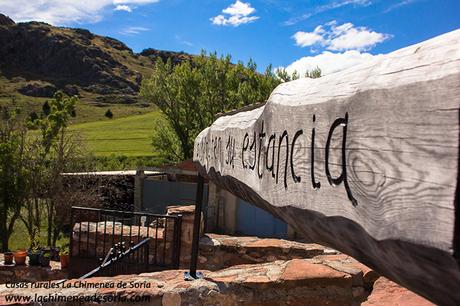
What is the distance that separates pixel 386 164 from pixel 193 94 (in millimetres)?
19643

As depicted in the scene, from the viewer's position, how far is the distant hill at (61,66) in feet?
284

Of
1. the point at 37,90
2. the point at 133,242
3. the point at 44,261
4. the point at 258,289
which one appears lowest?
the point at 44,261

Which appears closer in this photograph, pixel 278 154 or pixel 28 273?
pixel 278 154

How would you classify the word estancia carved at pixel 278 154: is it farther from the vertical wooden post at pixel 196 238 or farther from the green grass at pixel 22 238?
the green grass at pixel 22 238

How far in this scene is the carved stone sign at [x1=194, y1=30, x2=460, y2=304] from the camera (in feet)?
2.18

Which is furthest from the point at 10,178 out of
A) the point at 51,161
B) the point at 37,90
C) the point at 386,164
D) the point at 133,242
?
the point at 37,90

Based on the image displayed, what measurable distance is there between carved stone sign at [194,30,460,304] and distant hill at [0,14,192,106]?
3283 inches

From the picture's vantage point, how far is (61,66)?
318 ft

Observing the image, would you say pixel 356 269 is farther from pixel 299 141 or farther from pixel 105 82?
pixel 105 82

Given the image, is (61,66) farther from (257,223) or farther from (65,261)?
(65,261)

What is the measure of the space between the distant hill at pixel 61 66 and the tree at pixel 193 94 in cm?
6363

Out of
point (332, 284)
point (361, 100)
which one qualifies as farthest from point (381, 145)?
point (332, 284)

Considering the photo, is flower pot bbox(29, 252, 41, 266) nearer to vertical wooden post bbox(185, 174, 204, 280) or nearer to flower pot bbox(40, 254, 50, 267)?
flower pot bbox(40, 254, 50, 267)

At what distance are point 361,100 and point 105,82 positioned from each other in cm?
10141
